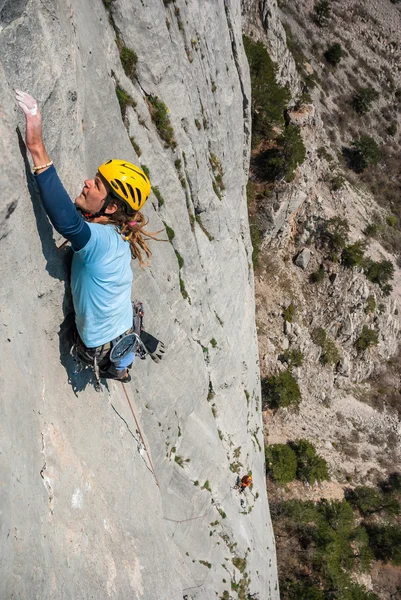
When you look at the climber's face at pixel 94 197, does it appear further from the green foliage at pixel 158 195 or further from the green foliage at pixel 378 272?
the green foliage at pixel 378 272

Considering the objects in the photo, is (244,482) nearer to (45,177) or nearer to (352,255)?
(45,177)

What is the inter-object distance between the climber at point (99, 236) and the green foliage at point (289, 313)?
67.1 feet

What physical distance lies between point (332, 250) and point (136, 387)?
826 inches

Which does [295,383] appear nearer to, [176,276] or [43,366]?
[176,276]

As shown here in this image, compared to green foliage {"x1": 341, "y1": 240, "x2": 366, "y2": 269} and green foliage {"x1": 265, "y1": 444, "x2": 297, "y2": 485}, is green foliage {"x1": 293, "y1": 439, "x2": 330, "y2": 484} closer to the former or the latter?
green foliage {"x1": 265, "y1": 444, "x2": 297, "y2": 485}

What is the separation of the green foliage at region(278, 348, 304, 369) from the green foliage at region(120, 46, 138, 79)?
19.1m

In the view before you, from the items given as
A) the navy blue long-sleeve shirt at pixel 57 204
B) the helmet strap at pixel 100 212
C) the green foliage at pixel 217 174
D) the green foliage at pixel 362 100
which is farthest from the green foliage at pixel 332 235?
the navy blue long-sleeve shirt at pixel 57 204

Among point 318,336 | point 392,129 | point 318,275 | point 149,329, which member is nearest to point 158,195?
point 149,329

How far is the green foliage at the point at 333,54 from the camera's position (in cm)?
3796

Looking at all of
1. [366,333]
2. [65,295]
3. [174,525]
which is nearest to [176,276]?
[65,295]

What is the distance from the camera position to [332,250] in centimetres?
2723

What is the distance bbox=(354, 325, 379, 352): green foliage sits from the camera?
1109 inches

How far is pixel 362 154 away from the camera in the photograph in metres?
35.9

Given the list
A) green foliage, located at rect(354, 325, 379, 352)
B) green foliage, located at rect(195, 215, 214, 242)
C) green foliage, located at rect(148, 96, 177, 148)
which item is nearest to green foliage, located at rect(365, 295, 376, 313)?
green foliage, located at rect(354, 325, 379, 352)
